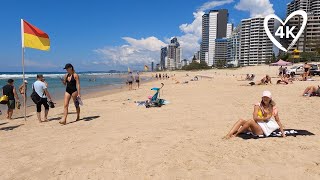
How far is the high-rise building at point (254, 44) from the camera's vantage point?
131375 mm

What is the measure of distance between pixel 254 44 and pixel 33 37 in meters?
135

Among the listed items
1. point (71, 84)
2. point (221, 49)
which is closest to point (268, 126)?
point (71, 84)

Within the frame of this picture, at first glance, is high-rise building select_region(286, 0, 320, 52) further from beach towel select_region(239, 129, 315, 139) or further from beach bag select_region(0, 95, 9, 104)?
beach bag select_region(0, 95, 9, 104)

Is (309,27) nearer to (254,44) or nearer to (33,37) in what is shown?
(254,44)

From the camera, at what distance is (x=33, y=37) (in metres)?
Result: 8.40

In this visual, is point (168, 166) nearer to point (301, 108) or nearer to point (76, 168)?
point (76, 168)

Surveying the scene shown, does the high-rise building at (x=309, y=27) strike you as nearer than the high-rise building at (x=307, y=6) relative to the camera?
Yes

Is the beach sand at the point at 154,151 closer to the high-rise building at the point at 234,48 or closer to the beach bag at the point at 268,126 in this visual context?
the beach bag at the point at 268,126

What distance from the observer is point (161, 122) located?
789 cm

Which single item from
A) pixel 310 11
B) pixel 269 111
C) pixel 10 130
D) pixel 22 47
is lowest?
pixel 10 130

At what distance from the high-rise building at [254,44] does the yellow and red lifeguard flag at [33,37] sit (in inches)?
5117

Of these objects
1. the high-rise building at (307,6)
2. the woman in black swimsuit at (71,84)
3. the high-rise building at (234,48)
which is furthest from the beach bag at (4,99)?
the high-rise building at (234,48)

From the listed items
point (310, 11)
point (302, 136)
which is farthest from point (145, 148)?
point (310, 11)

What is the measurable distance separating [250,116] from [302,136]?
9.44 feet
